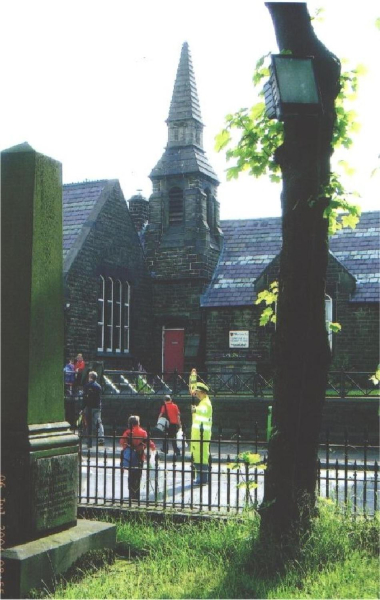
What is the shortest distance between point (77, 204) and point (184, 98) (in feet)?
24.7

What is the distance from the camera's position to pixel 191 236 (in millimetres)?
32469

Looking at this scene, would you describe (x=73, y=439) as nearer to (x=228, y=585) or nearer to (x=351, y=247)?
(x=228, y=585)

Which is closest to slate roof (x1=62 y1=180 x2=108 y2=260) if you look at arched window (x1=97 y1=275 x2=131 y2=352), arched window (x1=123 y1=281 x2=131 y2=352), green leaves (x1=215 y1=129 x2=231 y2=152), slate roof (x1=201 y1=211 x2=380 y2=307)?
arched window (x1=97 y1=275 x2=131 y2=352)

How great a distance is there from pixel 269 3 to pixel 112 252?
893 inches

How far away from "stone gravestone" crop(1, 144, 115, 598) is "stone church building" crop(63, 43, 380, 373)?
19.6 m

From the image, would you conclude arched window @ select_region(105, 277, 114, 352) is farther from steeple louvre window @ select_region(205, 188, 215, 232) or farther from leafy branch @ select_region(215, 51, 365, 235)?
leafy branch @ select_region(215, 51, 365, 235)

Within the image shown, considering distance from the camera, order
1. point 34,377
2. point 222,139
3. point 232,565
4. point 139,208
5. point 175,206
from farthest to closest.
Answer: point 139,208
point 175,206
point 222,139
point 34,377
point 232,565

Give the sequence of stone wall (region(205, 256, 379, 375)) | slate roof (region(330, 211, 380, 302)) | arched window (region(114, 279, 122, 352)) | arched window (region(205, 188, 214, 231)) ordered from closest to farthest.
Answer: stone wall (region(205, 256, 379, 375)), slate roof (region(330, 211, 380, 302)), arched window (region(114, 279, 122, 352)), arched window (region(205, 188, 214, 231))

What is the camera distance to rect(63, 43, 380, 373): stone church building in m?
28.0

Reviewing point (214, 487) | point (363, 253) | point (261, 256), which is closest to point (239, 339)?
point (261, 256)

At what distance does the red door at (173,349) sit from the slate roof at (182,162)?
278 inches

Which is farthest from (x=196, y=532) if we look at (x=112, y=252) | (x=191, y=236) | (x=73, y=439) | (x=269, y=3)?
(x=191, y=236)

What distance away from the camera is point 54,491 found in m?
6.44

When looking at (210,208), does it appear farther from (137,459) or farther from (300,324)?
(300,324)
